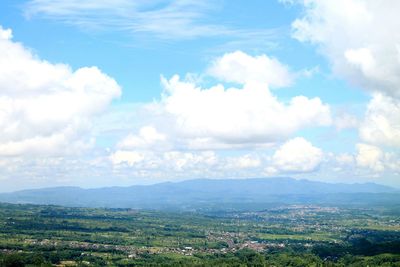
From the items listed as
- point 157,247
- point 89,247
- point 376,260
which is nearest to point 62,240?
point 89,247

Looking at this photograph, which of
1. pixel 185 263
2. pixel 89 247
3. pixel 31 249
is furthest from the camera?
pixel 89 247

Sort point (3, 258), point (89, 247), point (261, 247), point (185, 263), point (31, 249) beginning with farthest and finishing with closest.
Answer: point (261, 247)
point (89, 247)
point (31, 249)
point (185, 263)
point (3, 258)

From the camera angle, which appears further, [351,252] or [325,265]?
[351,252]

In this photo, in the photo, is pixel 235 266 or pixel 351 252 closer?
pixel 235 266

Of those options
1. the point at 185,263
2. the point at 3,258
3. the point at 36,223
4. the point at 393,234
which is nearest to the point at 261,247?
the point at 185,263

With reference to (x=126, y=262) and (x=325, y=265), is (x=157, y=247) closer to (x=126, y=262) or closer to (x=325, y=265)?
(x=126, y=262)

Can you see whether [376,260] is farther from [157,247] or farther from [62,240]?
[62,240]

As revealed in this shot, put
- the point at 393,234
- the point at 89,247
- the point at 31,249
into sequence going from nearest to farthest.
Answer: the point at 31,249, the point at 89,247, the point at 393,234

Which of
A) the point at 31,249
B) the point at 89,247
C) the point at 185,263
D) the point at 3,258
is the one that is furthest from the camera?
the point at 89,247
